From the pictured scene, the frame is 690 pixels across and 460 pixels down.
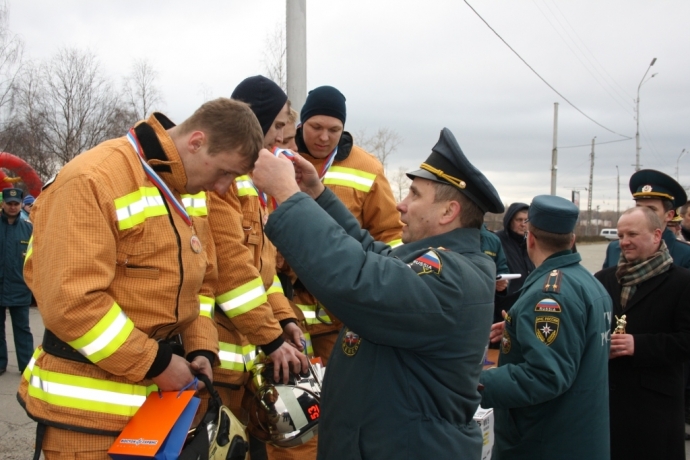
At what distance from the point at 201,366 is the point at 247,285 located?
1.85 ft

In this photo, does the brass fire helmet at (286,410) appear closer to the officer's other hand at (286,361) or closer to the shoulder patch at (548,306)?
the officer's other hand at (286,361)

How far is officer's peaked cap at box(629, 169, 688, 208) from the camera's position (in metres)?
5.21

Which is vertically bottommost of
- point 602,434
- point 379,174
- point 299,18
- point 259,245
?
point 602,434

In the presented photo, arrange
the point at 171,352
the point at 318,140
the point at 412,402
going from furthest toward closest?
the point at 318,140 < the point at 171,352 < the point at 412,402

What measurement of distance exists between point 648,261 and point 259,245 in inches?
106

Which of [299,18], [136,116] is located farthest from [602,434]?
[136,116]

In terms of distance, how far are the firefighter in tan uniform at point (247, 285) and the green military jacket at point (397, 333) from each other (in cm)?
77

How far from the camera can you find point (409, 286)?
1891 millimetres

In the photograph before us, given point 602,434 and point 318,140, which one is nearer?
point 602,434

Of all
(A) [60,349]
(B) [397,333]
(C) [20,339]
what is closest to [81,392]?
(A) [60,349]

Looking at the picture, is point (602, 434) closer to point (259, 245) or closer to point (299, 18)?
point (259, 245)

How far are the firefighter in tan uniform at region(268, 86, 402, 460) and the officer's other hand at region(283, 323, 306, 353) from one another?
353mm

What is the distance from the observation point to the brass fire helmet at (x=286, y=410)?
2.74 metres

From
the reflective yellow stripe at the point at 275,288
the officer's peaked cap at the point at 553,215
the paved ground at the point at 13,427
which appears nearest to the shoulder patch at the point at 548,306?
the officer's peaked cap at the point at 553,215
